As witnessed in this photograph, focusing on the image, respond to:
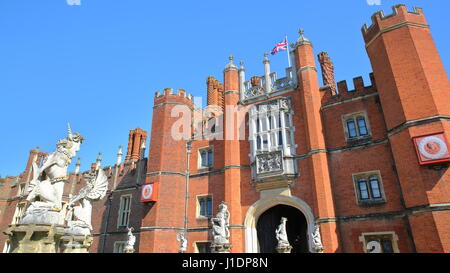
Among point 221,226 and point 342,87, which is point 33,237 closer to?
point 221,226

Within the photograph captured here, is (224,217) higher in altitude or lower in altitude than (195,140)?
lower

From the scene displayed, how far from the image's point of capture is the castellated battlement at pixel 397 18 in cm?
1411

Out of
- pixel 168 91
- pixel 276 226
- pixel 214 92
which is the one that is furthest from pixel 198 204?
pixel 214 92

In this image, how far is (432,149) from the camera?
442 inches

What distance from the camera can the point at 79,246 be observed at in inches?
254

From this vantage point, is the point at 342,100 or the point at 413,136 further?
the point at 342,100

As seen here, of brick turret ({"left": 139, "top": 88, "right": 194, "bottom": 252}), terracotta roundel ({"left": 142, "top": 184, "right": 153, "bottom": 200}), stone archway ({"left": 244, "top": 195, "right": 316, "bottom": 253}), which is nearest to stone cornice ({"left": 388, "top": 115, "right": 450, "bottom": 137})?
stone archway ({"left": 244, "top": 195, "right": 316, "bottom": 253})

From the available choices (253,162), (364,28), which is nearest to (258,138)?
(253,162)

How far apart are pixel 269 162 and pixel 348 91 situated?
6.17 m

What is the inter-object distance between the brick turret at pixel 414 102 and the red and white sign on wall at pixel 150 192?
533 inches

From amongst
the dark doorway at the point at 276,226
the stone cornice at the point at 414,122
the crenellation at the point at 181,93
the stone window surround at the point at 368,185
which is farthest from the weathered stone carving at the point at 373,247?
the crenellation at the point at 181,93

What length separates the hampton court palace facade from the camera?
1192 cm
